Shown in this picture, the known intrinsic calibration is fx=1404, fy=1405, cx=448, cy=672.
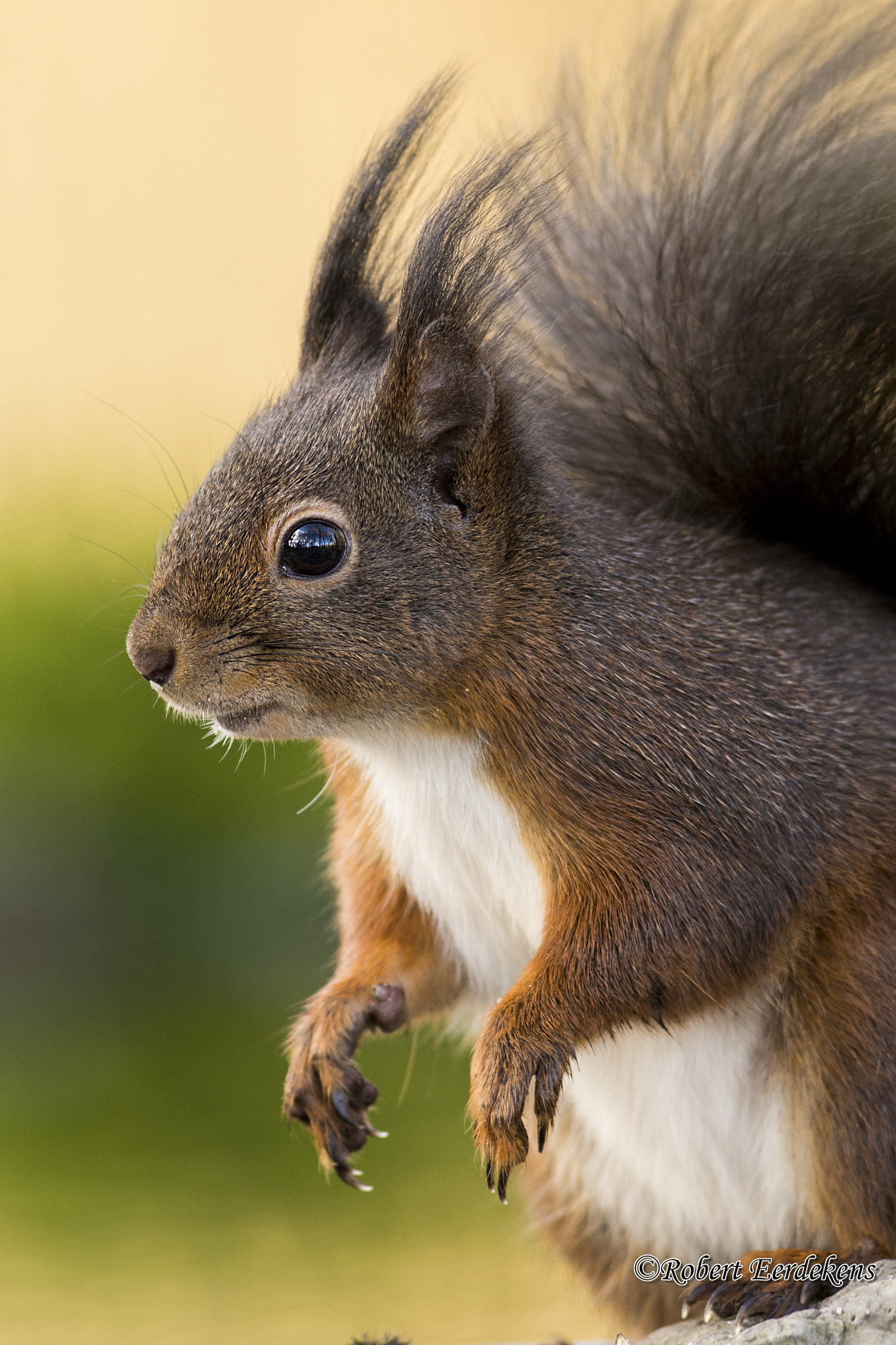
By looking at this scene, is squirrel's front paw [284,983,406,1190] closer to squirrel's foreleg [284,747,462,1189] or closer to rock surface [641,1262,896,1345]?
squirrel's foreleg [284,747,462,1189]

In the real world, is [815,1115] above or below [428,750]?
below

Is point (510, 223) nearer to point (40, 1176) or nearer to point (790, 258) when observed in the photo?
point (790, 258)

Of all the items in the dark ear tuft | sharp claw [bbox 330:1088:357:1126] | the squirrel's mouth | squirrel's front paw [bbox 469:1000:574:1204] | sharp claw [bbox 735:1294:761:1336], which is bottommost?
sharp claw [bbox 330:1088:357:1126]

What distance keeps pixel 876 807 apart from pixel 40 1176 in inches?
73.7

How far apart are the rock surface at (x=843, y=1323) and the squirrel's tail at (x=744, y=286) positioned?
691 millimetres

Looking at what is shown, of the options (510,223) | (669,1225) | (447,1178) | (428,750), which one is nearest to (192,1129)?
(447,1178)

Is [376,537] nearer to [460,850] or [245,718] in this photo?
[245,718]

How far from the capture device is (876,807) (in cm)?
125

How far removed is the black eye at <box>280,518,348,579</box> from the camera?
1194mm

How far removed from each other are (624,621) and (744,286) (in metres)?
0.37

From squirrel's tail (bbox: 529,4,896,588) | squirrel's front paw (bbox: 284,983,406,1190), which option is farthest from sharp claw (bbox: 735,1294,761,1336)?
squirrel's tail (bbox: 529,4,896,588)

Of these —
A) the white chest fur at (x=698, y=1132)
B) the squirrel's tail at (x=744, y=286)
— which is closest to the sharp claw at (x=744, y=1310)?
the white chest fur at (x=698, y=1132)

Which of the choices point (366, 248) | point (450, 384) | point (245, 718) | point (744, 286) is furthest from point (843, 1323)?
point (366, 248)

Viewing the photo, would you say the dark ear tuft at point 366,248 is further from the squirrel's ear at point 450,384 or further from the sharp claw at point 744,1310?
the sharp claw at point 744,1310
